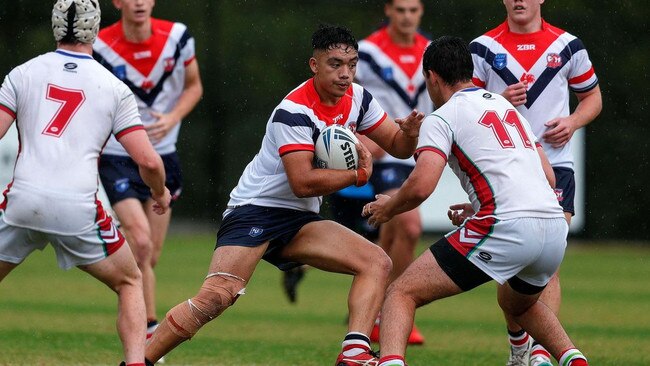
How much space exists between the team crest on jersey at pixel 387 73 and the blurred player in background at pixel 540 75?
2.13m

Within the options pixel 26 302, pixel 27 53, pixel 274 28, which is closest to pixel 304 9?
pixel 274 28

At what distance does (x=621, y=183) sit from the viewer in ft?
57.2

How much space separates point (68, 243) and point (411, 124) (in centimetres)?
203

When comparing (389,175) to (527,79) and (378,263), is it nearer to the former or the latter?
(527,79)

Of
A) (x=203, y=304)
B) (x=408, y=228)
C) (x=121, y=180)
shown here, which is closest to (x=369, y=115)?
(x=203, y=304)

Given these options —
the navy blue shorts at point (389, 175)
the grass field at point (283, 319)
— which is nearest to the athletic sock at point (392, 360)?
the grass field at point (283, 319)

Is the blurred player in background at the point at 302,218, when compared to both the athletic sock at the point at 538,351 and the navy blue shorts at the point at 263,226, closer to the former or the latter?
the navy blue shorts at the point at 263,226

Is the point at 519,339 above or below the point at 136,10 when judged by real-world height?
below

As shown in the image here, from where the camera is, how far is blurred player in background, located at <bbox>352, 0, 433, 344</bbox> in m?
9.34

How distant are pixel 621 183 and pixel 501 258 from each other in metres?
11.9

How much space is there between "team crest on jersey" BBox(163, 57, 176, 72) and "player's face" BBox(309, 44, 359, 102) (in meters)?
2.58

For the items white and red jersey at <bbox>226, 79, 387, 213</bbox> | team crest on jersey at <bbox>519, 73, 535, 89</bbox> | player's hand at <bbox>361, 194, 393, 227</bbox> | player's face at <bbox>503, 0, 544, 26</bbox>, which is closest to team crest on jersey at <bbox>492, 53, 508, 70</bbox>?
team crest on jersey at <bbox>519, 73, 535, 89</bbox>

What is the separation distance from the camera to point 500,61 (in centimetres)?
748

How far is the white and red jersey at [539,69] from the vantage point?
7.44 m
